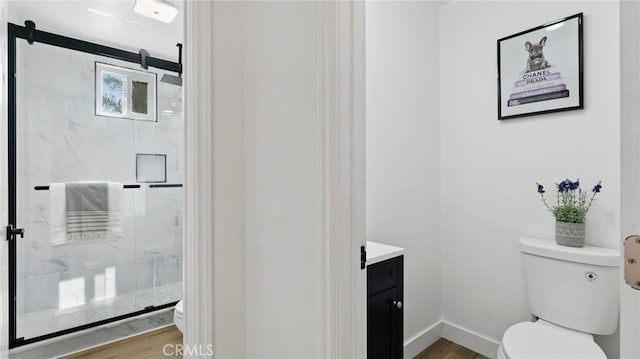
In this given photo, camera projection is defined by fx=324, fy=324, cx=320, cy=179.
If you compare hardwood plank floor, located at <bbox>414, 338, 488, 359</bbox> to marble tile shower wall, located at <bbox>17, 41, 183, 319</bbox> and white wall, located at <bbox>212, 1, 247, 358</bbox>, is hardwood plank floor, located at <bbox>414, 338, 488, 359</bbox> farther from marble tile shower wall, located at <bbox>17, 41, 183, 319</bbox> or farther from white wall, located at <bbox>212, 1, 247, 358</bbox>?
marble tile shower wall, located at <bbox>17, 41, 183, 319</bbox>

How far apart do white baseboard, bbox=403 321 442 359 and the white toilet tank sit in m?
0.63

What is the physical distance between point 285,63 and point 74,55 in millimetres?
1939

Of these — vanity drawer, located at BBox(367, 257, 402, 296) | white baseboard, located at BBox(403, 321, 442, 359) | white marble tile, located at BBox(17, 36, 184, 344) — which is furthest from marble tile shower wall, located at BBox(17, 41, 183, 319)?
vanity drawer, located at BBox(367, 257, 402, 296)

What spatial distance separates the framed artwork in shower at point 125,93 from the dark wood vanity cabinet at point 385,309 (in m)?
2.07

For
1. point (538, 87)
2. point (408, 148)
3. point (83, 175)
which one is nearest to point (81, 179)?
point (83, 175)

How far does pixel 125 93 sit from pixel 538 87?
8.82ft

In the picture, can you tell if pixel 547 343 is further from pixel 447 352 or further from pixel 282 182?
pixel 282 182

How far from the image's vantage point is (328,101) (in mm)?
891

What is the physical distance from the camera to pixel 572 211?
5.29ft

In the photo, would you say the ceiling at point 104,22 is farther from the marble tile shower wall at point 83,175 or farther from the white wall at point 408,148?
the white wall at point 408,148

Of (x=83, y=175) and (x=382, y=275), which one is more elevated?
(x=83, y=175)

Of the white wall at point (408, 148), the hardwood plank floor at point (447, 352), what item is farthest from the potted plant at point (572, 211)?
the hardwood plank floor at point (447, 352)

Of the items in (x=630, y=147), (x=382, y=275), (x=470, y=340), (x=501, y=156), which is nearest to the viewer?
(x=630, y=147)

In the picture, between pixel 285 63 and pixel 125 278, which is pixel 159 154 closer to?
pixel 125 278
